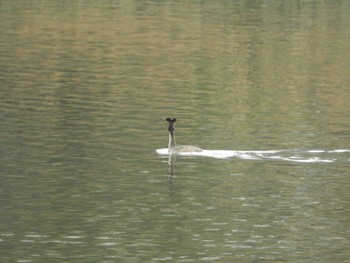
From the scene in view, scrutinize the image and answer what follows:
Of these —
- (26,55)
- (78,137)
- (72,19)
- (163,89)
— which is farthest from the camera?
(72,19)

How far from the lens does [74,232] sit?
108 feet

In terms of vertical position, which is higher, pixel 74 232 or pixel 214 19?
pixel 214 19

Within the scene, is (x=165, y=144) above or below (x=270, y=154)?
above

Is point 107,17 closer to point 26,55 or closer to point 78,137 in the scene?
point 26,55

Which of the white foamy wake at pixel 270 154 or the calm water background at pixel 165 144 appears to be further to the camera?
the white foamy wake at pixel 270 154

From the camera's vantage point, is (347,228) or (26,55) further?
(26,55)

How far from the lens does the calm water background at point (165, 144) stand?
32500 mm

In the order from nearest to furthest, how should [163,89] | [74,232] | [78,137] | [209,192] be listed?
[74,232]
[209,192]
[78,137]
[163,89]

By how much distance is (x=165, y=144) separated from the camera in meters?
48.1

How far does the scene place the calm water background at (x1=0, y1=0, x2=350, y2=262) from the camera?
3250 centimetres


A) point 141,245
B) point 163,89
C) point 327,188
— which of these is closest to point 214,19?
point 163,89

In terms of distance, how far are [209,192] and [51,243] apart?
8.37 metres

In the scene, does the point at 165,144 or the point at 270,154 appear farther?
the point at 165,144

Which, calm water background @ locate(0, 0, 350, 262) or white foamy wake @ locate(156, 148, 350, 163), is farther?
white foamy wake @ locate(156, 148, 350, 163)
